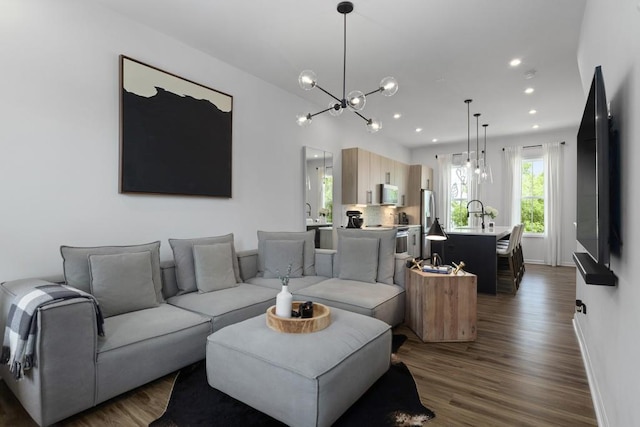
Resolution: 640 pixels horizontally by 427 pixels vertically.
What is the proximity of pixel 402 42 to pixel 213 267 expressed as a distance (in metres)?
Result: 2.95

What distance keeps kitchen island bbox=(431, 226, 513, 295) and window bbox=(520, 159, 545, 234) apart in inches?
125

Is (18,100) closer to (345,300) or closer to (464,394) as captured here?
(345,300)

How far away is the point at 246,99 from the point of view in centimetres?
416

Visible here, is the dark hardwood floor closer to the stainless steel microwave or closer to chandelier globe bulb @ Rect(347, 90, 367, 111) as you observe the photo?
chandelier globe bulb @ Rect(347, 90, 367, 111)

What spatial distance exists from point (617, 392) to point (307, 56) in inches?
146

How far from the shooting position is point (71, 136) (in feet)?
8.70

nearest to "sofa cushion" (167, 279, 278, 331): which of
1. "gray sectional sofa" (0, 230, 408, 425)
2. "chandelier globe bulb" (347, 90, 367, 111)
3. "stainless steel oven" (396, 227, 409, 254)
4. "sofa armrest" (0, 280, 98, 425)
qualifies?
"gray sectional sofa" (0, 230, 408, 425)

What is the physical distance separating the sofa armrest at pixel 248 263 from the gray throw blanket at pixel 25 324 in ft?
5.95

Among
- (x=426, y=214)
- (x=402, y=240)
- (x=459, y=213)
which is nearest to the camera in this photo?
(x=402, y=240)

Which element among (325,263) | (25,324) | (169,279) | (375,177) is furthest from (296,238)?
(375,177)

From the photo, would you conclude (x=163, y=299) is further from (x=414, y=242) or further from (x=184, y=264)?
(x=414, y=242)

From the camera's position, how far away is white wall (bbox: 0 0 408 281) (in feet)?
7.77

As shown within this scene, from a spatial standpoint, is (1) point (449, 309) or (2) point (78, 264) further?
(1) point (449, 309)

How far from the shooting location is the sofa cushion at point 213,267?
3.11 metres
